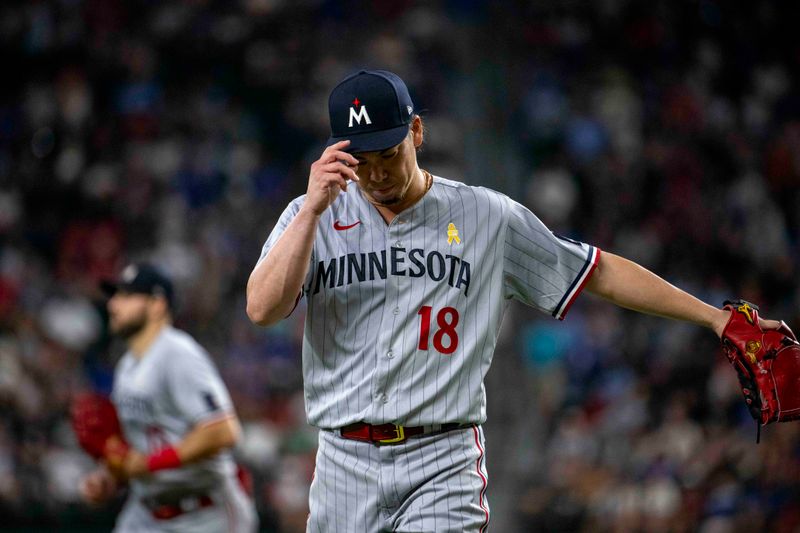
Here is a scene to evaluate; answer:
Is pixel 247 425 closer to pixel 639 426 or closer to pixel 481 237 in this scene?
pixel 639 426

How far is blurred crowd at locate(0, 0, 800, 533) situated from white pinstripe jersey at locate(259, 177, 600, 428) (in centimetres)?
499

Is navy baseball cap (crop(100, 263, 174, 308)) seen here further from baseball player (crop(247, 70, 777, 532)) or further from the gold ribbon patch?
the gold ribbon patch

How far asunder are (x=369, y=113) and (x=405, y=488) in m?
1.15

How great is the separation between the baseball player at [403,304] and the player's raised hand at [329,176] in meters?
0.03

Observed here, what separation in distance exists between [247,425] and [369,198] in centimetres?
677

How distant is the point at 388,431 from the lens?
3.47 metres

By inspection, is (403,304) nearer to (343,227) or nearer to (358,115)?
(343,227)

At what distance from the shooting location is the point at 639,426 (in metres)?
9.15

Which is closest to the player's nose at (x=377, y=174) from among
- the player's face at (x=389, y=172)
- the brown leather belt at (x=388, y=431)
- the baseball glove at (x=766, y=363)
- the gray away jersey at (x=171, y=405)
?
the player's face at (x=389, y=172)

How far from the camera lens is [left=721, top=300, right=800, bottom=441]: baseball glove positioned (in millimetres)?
3514

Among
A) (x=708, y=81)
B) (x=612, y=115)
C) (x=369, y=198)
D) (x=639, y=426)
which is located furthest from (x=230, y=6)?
(x=369, y=198)

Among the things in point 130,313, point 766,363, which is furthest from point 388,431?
point 130,313

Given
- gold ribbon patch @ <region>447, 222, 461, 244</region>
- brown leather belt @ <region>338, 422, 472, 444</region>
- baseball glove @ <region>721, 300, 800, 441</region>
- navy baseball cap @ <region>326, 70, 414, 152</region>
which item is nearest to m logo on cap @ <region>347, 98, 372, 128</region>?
navy baseball cap @ <region>326, 70, 414, 152</region>

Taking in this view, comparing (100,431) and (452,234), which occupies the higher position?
(452,234)
